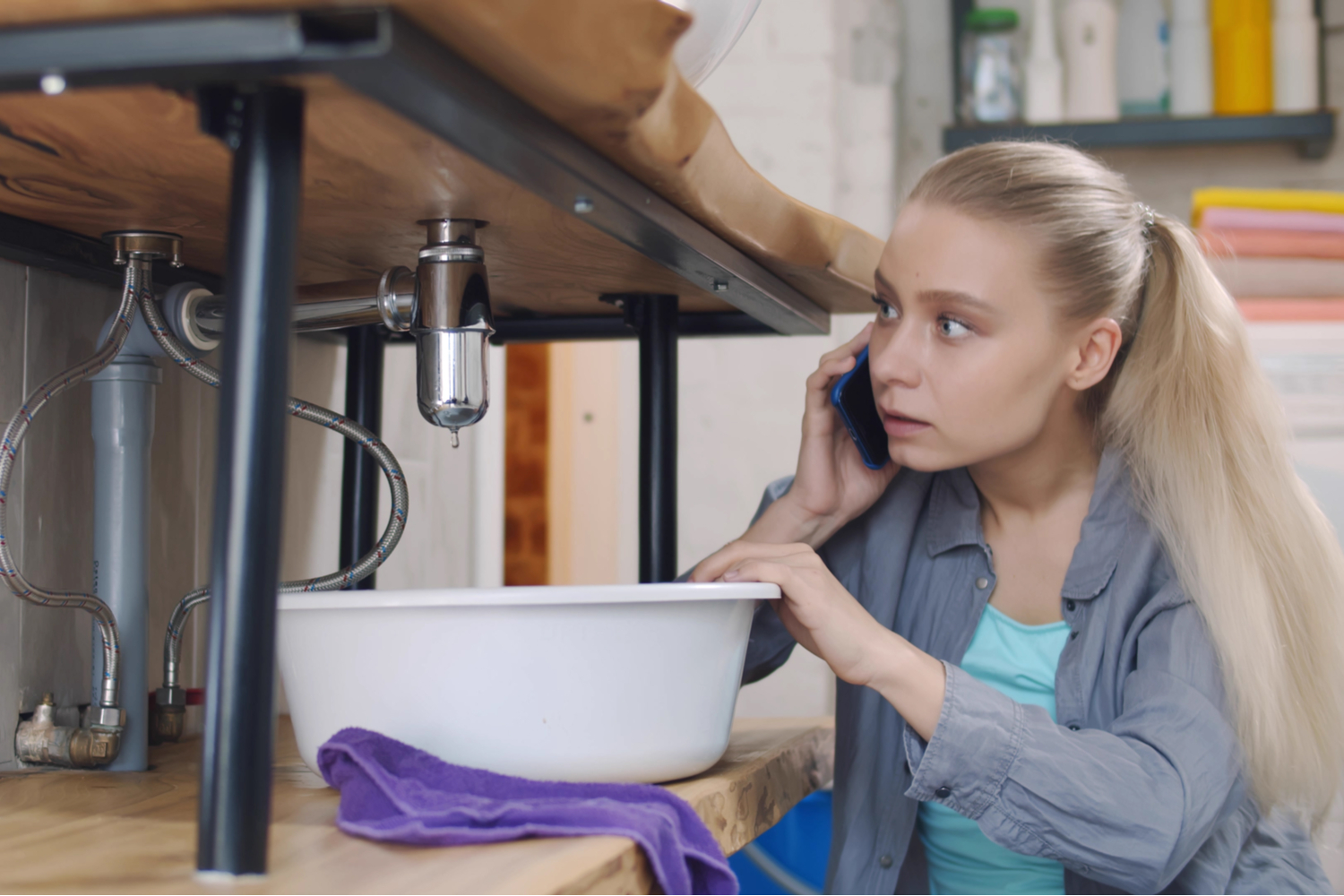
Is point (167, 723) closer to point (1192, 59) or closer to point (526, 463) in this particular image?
point (1192, 59)

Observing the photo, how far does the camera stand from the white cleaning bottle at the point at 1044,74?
2.06m

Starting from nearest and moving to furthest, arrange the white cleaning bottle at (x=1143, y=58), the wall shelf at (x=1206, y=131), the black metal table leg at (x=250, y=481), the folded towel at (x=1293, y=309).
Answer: the black metal table leg at (x=250, y=481) → the folded towel at (x=1293, y=309) → the wall shelf at (x=1206, y=131) → the white cleaning bottle at (x=1143, y=58)

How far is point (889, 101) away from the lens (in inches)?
82.7

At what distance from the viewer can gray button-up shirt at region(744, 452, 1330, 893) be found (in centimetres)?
70

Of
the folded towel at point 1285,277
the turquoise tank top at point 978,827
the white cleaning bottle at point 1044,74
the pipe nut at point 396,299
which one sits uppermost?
the white cleaning bottle at point 1044,74

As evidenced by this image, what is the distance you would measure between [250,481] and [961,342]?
22.6 inches

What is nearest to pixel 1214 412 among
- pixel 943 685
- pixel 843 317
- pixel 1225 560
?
pixel 1225 560

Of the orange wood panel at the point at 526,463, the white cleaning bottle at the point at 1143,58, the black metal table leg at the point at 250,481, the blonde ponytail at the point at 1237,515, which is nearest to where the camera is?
the black metal table leg at the point at 250,481

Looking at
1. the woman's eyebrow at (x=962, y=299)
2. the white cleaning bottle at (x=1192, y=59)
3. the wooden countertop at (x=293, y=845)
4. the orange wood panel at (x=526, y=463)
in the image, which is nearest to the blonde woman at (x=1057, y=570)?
the woman's eyebrow at (x=962, y=299)

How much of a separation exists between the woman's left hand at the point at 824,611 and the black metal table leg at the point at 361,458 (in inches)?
15.6

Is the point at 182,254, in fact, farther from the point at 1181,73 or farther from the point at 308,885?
the point at 1181,73

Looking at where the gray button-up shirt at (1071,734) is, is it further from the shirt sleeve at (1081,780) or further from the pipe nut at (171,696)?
the pipe nut at (171,696)

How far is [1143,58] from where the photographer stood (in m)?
2.10

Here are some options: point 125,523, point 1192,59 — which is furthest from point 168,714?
point 1192,59
